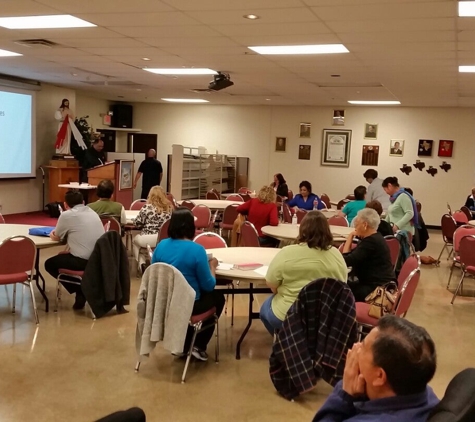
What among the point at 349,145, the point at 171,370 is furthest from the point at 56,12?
the point at 349,145

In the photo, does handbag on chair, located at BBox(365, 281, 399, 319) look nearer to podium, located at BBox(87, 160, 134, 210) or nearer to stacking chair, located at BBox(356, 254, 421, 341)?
stacking chair, located at BBox(356, 254, 421, 341)

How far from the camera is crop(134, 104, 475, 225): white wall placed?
13133 millimetres

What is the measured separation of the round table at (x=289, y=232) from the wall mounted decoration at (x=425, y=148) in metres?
7.32

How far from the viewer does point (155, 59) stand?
768 centimetres

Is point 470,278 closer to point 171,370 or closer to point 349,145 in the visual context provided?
point 171,370

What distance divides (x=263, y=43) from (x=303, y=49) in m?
0.59

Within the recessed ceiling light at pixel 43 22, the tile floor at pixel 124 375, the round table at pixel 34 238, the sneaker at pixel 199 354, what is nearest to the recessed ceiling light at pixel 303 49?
the recessed ceiling light at pixel 43 22

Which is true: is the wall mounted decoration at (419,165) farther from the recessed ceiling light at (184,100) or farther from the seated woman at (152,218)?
the seated woman at (152,218)

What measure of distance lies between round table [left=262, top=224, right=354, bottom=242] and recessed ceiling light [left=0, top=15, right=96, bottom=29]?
3023 millimetres

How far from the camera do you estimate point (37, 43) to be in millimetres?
6984

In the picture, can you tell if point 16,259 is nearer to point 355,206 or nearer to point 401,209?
point 355,206

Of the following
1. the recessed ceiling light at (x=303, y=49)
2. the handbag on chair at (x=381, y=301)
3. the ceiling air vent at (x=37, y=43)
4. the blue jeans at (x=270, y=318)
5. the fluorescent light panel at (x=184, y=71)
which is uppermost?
the fluorescent light panel at (x=184, y=71)

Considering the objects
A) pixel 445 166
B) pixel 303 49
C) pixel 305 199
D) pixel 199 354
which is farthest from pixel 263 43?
pixel 445 166

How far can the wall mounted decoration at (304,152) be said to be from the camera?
1436cm
